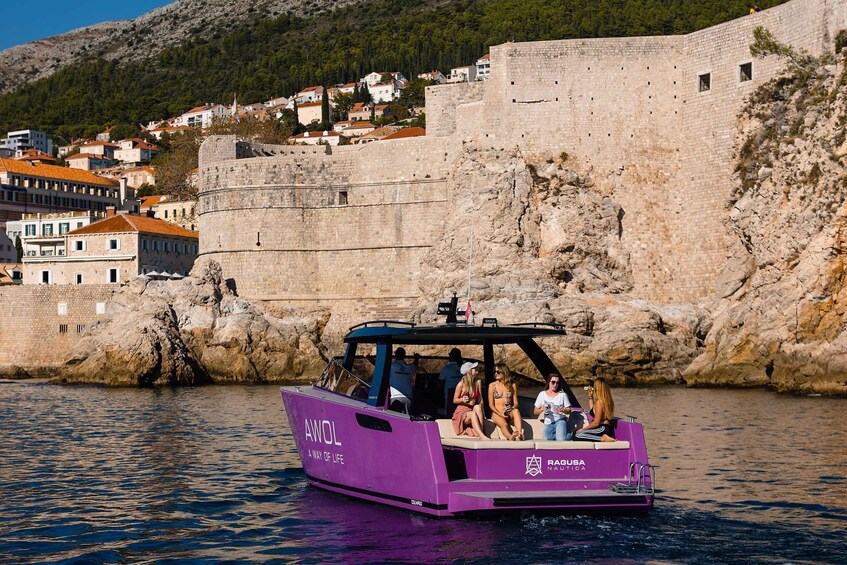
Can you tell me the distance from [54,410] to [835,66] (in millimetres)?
24144

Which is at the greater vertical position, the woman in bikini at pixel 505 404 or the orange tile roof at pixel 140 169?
the orange tile roof at pixel 140 169

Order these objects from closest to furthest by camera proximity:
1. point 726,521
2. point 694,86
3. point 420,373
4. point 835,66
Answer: point 726,521 < point 420,373 < point 835,66 < point 694,86

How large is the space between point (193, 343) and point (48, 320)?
7.83m

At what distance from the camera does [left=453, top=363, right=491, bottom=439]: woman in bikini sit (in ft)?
46.2

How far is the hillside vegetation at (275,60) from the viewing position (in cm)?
10456

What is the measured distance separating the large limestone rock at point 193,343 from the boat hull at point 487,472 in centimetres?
2603

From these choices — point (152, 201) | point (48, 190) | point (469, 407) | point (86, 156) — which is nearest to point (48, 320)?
point (152, 201)

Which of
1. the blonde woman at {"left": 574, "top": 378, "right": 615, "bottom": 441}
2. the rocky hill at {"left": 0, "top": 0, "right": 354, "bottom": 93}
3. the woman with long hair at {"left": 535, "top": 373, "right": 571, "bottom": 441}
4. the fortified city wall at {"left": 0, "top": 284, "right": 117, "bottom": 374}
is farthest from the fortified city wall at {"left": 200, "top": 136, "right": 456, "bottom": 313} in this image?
the rocky hill at {"left": 0, "top": 0, "right": 354, "bottom": 93}

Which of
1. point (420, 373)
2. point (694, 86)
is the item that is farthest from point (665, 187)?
point (420, 373)

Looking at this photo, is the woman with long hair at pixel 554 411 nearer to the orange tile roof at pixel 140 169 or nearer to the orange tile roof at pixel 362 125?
the orange tile roof at pixel 362 125

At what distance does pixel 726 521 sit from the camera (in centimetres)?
1392

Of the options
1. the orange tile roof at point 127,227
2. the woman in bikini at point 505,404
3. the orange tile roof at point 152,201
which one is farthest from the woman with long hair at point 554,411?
the orange tile roof at point 152,201

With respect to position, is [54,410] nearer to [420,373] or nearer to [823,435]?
[420,373]

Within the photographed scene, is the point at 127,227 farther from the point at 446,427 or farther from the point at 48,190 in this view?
the point at 446,427
